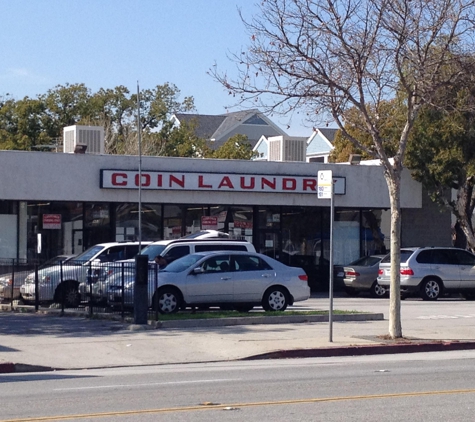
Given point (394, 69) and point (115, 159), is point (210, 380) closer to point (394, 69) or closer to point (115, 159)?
point (394, 69)

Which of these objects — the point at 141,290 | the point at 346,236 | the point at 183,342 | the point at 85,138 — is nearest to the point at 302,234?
the point at 346,236

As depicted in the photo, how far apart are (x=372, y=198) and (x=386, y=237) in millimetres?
1813

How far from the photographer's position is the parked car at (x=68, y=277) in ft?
69.7

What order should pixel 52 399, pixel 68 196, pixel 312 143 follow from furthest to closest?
pixel 312 143
pixel 68 196
pixel 52 399

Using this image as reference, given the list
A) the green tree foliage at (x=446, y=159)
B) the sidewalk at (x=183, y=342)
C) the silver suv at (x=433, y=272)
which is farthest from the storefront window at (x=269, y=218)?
the sidewalk at (x=183, y=342)

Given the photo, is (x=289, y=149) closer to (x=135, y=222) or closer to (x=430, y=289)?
(x=135, y=222)

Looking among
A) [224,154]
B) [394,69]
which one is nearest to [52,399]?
[394,69]

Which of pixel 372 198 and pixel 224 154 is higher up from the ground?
pixel 224 154

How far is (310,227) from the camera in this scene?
3444cm

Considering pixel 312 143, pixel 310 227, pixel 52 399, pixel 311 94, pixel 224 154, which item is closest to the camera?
pixel 52 399

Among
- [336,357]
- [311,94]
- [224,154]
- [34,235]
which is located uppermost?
[224,154]

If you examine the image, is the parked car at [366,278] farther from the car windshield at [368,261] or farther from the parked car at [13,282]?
the parked car at [13,282]

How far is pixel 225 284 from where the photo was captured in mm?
21000

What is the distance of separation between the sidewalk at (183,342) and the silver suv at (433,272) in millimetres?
9302
